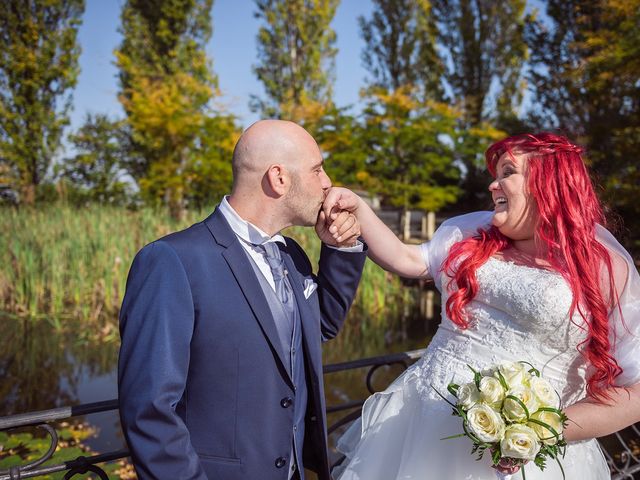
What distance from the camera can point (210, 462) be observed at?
1.65m

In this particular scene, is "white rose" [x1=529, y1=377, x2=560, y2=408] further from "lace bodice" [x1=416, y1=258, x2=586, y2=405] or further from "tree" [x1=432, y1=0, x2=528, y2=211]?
"tree" [x1=432, y1=0, x2=528, y2=211]

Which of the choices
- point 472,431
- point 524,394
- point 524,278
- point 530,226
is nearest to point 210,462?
point 472,431

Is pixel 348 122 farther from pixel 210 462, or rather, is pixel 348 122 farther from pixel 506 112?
pixel 210 462

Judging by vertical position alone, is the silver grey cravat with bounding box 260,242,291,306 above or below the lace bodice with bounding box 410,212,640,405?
above

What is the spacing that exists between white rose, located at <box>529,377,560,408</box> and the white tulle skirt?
1.29 ft

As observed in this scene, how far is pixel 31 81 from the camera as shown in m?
17.6

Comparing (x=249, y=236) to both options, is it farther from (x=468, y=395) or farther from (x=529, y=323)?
(x=529, y=323)

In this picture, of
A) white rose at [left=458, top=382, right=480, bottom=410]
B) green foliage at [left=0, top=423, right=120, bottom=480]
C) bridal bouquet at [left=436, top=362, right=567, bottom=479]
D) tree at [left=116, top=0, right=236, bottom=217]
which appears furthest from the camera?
tree at [left=116, top=0, right=236, bottom=217]

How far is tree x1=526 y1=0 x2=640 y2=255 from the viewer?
12023mm

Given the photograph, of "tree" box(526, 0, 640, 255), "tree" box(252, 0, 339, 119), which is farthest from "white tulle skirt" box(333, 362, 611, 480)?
"tree" box(252, 0, 339, 119)

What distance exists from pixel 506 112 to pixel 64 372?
67.9 ft

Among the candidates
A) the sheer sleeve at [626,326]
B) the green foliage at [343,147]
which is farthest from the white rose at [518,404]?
the green foliage at [343,147]

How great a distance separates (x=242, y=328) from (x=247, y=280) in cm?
15

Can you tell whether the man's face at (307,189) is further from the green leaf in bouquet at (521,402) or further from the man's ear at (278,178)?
the green leaf in bouquet at (521,402)
